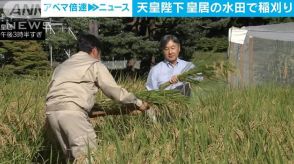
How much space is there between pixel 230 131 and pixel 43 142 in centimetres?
168

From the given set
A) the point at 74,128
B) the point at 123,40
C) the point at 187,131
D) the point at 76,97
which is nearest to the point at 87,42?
the point at 76,97

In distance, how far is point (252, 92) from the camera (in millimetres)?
5449

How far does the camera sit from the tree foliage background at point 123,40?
16.8m

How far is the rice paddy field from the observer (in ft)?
9.71

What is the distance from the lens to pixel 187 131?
136 inches

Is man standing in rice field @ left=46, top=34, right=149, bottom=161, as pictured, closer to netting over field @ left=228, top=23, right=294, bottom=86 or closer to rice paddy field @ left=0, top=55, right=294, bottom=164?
rice paddy field @ left=0, top=55, right=294, bottom=164

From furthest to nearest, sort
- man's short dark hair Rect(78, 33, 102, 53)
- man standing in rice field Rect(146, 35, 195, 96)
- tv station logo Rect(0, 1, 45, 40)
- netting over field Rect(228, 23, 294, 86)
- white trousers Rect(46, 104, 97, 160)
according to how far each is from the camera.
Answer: tv station logo Rect(0, 1, 45, 40) → netting over field Rect(228, 23, 294, 86) → man standing in rice field Rect(146, 35, 195, 96) → man's short dark hair Rect(78, 33, 102, 53) → white trousers Rect(46, 104, 97, 160)

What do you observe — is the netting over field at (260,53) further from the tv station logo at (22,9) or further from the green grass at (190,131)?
the tv station logo at (22,9)

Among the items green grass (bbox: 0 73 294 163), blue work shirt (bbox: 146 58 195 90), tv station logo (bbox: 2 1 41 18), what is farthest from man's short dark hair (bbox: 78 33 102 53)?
tv station logo (bbox: 2 1 41 18)

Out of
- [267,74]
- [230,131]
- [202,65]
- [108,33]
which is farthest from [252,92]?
[108,33]

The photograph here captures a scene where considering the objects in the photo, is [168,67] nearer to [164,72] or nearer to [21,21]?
[164,72]

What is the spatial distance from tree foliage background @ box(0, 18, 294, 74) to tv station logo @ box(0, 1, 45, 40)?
1.91 ft

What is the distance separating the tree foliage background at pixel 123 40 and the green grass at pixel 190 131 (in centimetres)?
1100

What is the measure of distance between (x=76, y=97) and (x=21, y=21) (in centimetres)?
1279
